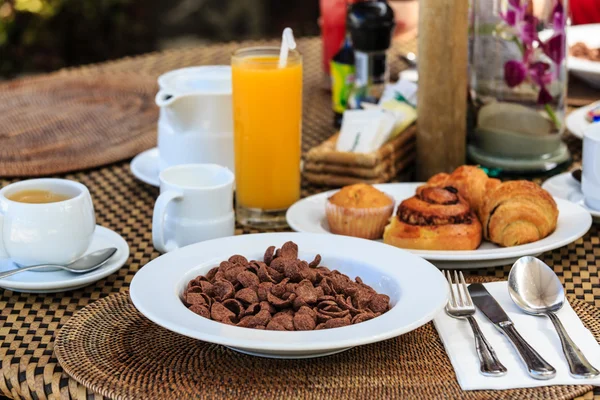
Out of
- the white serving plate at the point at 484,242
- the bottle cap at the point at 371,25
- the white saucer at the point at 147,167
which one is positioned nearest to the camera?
the white serving plate at the point at 484,242

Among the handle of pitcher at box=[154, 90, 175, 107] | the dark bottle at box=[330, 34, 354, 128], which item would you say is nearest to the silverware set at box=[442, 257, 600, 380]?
the handle of pitcher at box=[154, 90, 175, 107]

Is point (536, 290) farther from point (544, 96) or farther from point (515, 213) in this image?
point (544, 96)

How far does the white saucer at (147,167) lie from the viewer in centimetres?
138

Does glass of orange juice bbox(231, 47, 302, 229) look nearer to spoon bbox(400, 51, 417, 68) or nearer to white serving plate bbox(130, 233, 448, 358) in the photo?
white serving plate bbox(130, 233, 448, 358)

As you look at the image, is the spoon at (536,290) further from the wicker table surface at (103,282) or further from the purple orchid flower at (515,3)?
the purple orchid flower at (515,3)

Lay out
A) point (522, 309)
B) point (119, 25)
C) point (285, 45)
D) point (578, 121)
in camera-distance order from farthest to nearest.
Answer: point (119, 25)
point (578, 121)
point (285, 45)
point (522, 309)

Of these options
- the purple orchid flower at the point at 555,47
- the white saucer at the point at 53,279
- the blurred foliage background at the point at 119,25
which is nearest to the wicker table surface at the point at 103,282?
the white saucer at the point at 53,279

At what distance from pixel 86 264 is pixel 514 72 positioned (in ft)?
2.31

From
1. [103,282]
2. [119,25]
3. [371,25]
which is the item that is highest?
[371,25]

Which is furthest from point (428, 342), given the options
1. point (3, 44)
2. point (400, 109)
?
point (3, 44)

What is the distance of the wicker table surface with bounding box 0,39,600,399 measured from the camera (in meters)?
0.85

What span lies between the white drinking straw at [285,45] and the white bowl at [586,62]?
0.68 meters

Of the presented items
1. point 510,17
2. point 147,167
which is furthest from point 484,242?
point 147,167

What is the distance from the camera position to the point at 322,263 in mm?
1001
